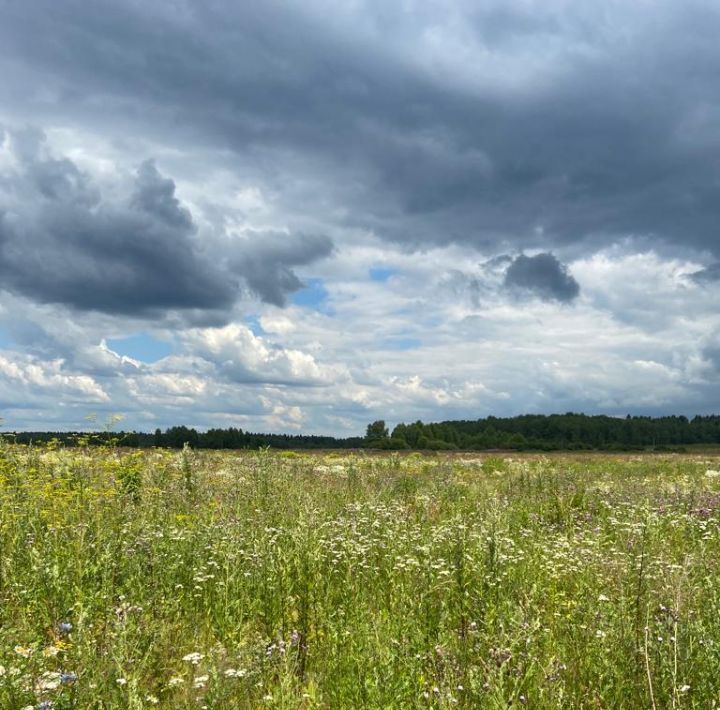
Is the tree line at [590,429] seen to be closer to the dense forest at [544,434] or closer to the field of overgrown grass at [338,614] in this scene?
the dense forest at [544,434]

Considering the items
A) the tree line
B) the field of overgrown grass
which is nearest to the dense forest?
the tree line

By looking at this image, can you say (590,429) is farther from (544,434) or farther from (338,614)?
(338,614)

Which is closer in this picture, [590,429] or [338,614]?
[338,614]

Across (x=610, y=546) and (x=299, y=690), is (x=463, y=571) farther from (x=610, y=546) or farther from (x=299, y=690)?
(x=610, y=546)

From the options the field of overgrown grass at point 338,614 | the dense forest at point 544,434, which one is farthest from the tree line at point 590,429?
the field of overgrown grass at point 338,614

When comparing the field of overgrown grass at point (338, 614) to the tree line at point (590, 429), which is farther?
the tree line at point (590, 429)

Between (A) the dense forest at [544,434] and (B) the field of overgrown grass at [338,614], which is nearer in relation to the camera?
(B) the field of overgrown grass at [338,614]

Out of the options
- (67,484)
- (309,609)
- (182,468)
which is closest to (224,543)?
(309,609)

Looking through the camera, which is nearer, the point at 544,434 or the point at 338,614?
the point at 338,614

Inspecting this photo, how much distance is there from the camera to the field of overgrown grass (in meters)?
4.02

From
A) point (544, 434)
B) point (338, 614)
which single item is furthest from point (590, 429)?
point (338, 614)

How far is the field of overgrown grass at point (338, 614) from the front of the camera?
4.02 metres

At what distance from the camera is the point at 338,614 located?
560 cm

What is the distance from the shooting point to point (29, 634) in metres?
4.32
